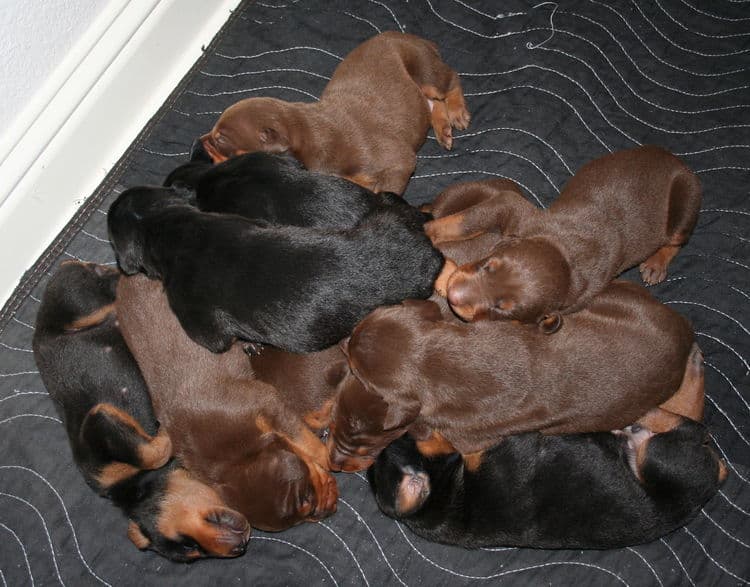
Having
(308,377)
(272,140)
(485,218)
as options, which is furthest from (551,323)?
(272,140)

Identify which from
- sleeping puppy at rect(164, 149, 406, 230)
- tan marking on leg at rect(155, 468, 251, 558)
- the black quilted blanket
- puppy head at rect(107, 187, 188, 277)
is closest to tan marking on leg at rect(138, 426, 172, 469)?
tan marking on leg at rect(155, 468, 251, 558)

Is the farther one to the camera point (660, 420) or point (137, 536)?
point (137, 536)

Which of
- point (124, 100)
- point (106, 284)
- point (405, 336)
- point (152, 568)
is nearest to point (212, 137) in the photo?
point (124, 100)

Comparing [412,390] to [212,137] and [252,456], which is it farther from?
[212,137]

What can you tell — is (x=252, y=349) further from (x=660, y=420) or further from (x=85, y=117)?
(x=660, y=420)

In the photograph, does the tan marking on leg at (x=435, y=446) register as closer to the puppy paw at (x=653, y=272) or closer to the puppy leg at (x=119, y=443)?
the puppy leg at (x=119, y=443)

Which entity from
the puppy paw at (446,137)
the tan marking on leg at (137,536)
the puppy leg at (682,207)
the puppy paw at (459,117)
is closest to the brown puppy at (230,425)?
the tan marking on leg at (137,536)
